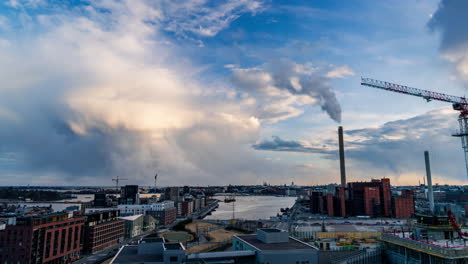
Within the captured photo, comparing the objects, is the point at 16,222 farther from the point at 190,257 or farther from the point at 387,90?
the point at 387,90

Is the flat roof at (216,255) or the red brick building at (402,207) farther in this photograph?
the red brick building at (402,207)

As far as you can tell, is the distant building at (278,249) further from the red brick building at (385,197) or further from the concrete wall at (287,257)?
the red brick building at (385,197)

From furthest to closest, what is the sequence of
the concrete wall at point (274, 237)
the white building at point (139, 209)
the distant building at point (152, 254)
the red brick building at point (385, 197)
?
the red brick building at point (385, 197) → the white building at point (139, 209) → the concrete wall at point (274, 237) → the distant building at point (152, 254)

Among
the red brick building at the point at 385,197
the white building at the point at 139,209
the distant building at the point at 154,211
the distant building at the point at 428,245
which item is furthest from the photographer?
the red brick building at the point at 385,197

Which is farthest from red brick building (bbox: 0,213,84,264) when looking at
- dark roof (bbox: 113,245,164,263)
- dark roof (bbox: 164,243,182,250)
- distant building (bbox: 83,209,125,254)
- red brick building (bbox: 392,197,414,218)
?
red brick building (bbox: 392,197,414,218)

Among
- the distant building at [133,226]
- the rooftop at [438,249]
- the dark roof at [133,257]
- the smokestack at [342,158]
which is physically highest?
the smokestack at [342,158]

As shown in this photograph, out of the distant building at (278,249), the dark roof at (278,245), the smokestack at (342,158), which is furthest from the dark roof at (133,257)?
the smokestack at (342,158)

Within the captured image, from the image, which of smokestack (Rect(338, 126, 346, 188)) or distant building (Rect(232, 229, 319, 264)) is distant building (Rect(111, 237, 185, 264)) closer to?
distant building (Rect(232, 229, 319, 264))

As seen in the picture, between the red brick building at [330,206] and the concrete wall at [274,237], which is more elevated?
the concrete wall at [274,237]
